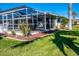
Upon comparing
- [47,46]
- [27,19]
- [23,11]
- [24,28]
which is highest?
[23,11]

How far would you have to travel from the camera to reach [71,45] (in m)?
7.56

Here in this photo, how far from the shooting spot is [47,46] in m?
7.47

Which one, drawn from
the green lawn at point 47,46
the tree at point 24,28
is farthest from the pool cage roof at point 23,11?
the green lawn at point 47,46

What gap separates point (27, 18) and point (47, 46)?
1.17m

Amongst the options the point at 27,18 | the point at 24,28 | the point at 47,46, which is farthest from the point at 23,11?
the point at 47,46

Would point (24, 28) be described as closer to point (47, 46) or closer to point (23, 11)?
point (23, 11)

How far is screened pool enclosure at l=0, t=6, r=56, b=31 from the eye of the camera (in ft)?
26.3

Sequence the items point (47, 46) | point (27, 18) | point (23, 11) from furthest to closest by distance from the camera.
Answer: point (23, 11) → point (27, 18) → point (47, 46)

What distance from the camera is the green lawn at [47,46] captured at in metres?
7.16

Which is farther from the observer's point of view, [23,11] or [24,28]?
[23,11]

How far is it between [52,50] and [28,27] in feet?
4.03

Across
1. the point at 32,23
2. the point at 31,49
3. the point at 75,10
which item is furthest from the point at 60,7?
the point at 31,49

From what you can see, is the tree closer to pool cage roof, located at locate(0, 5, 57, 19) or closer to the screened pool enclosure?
the screened pool enclosure

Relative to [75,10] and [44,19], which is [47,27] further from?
[75,10]
